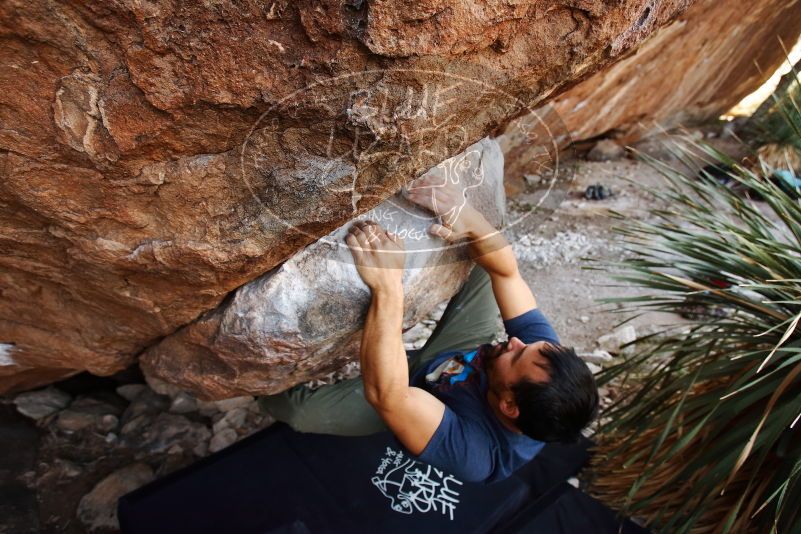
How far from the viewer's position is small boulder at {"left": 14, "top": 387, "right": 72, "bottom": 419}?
7.96ft

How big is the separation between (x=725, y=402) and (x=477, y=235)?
100cm

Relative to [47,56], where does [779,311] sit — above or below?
below

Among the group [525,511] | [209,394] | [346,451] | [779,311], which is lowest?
[525,511]

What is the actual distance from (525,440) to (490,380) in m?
0.21

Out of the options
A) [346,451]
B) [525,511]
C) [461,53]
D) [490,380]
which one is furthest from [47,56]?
[525,511]

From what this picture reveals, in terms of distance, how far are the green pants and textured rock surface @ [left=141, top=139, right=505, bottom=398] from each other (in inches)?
9.2

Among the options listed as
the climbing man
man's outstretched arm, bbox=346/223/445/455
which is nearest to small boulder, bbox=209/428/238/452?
the climbing man

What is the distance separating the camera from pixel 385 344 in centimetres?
152

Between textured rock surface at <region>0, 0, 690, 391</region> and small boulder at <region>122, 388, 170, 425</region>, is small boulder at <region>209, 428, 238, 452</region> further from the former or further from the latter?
textured rock surface at <region>0, 0, 690, 391</region>

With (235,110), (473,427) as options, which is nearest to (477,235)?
(473,427)

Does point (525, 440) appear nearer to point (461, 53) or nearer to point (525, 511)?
point (525, 511)

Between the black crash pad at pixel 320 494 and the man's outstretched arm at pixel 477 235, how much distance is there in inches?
28.1

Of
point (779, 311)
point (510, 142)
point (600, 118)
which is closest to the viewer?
point (779, 311)

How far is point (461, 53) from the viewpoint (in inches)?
41.1
